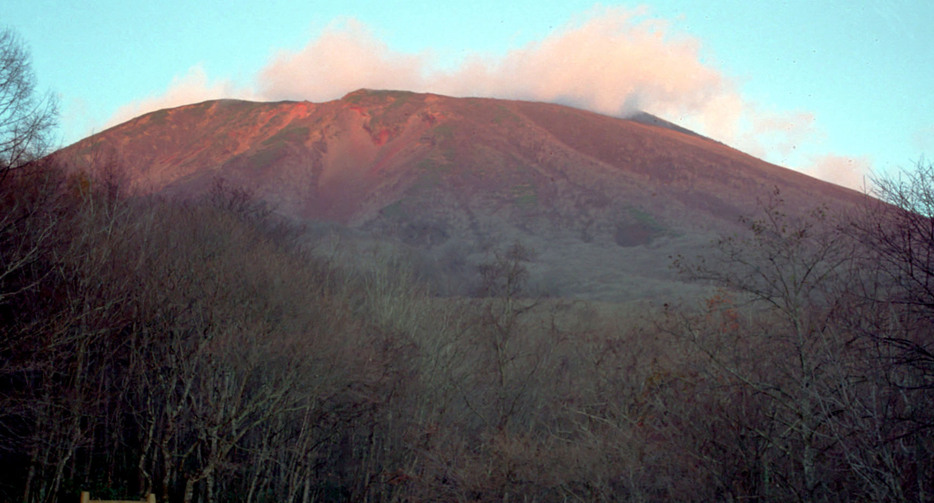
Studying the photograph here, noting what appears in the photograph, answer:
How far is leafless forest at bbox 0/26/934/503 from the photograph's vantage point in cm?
1288

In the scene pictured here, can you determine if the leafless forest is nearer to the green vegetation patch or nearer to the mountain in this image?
the mountain

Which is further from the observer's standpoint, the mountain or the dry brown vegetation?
the mountain

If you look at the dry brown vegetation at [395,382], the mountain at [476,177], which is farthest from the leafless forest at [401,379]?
the mountain at [476,177]

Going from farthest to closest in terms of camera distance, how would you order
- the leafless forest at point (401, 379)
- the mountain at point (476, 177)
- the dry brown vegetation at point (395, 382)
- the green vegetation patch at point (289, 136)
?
the green vegetation patch at point (289, 136) < the mountain at point (476, 177) < the dry brown vegetation at point (395, 382) < the leafless forest at point (401, 379)

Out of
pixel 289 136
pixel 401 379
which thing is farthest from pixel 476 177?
pixel 401 379

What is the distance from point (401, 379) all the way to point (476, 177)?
6840 cm

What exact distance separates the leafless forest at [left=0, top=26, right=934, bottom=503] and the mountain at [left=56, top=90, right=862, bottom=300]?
3354 cm

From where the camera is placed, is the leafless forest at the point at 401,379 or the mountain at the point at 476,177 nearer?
the leafless forest at the point at 401,379

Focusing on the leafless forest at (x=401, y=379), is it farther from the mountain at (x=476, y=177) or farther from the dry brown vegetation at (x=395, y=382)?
the mountain at (x=476, y=177)

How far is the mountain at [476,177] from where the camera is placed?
75.6 metres

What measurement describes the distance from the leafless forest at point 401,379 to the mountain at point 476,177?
33.5 metres

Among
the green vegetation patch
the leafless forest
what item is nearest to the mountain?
the green vegetation patch

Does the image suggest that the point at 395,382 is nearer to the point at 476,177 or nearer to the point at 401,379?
the point at 401,379

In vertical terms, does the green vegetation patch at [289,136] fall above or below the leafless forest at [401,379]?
above
